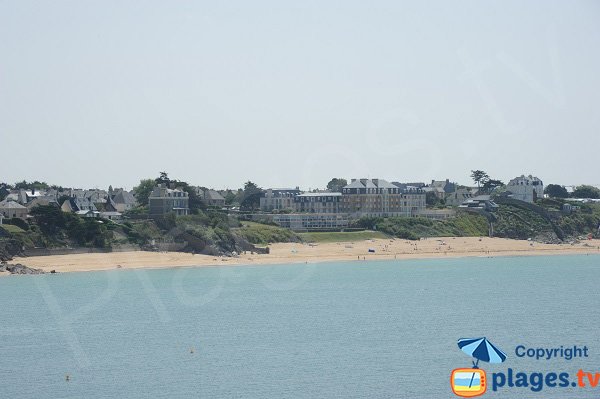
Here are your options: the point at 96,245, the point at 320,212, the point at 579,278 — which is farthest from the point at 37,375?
the point at 320,212

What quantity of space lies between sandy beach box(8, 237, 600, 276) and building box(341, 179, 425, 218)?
627 inches

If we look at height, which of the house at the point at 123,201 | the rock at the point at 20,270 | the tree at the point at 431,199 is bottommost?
the rock at the point at 20,270

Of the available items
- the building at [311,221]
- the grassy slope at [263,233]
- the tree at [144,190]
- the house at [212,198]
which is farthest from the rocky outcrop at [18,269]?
the house at [212,198]

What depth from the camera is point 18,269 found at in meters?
76.7

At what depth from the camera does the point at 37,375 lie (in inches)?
1575

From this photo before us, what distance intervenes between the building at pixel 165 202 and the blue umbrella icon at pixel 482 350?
2475 inches

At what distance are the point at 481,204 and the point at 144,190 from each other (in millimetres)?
47805

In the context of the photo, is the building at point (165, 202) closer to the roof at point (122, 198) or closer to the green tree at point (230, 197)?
the roof at point (122, 198)

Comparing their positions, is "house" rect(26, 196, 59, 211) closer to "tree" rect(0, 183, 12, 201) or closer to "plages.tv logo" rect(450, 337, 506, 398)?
"tree" rect(0, 183, 12, 201)

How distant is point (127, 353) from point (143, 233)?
166 feet

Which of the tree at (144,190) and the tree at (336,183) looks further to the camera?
the tree at (336,183)

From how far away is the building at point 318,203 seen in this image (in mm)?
132000

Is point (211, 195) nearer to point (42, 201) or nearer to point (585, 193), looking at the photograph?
point (42, 201)

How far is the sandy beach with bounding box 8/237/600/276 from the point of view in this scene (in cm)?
8238
